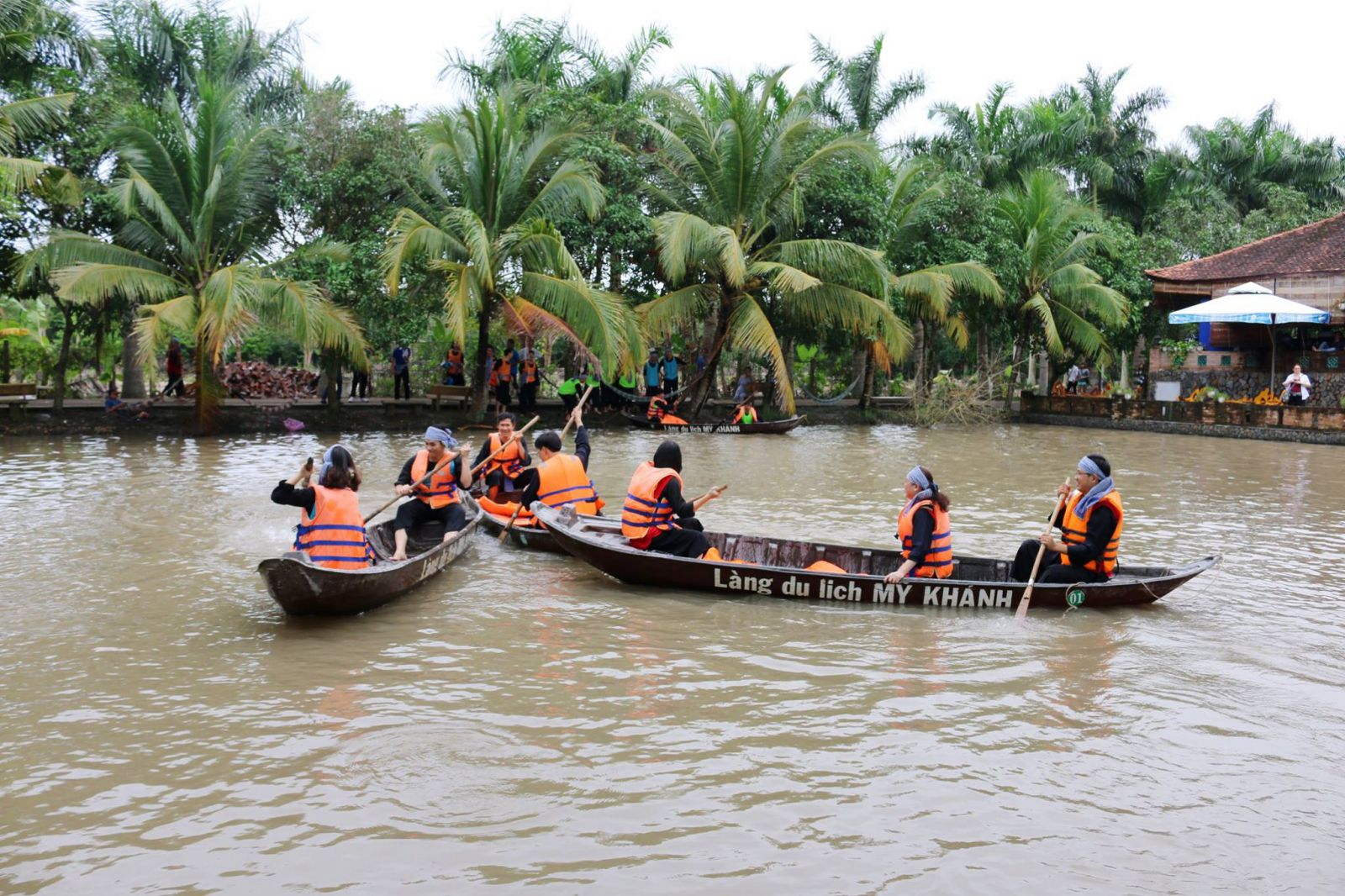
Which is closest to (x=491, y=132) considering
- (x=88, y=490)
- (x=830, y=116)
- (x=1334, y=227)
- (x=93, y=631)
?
(x=88, y=490)

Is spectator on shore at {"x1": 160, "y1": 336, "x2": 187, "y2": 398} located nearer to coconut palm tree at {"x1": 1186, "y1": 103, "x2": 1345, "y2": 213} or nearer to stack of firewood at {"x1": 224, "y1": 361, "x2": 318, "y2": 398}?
stack of firewood at {"x1": 224, "y1": 361, "x2": 318, "y2": 398}

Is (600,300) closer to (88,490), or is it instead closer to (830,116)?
(88,490)

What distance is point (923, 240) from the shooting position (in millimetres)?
27562

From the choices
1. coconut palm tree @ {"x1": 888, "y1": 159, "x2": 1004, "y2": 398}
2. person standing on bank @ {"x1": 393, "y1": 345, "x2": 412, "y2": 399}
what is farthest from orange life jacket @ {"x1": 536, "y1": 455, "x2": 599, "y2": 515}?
coconut palm tree @ {"x1": 888, "y1": 159, "x2": 1004, "y2": 398}

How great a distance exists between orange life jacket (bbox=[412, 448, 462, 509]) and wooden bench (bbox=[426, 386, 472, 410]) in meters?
13.2

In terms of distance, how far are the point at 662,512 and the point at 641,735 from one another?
11.0 feet

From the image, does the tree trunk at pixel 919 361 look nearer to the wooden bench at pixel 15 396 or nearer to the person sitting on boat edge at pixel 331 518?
the wooden bench at pixel 15 396

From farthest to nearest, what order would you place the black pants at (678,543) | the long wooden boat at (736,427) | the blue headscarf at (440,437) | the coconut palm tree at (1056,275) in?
the coconut palm tree at (1056,275), the long wooden boat at (736,427), the blue headscarf at (440,437), the black pants at (678,543)

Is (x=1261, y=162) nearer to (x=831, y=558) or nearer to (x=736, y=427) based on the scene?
(x=736, y=427)

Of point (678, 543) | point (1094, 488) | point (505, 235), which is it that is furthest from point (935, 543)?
point (505, 235)

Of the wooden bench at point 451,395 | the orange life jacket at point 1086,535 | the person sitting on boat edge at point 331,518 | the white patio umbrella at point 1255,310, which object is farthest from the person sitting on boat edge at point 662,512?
the white patio umbrella at point 1255,310

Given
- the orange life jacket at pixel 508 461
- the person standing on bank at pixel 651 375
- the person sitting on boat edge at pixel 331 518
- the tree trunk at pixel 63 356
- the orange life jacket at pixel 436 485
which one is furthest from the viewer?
the person standing on bank at pixel 651 375

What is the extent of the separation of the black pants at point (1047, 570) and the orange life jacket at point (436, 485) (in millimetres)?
4896

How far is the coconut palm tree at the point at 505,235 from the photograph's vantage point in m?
20.1
